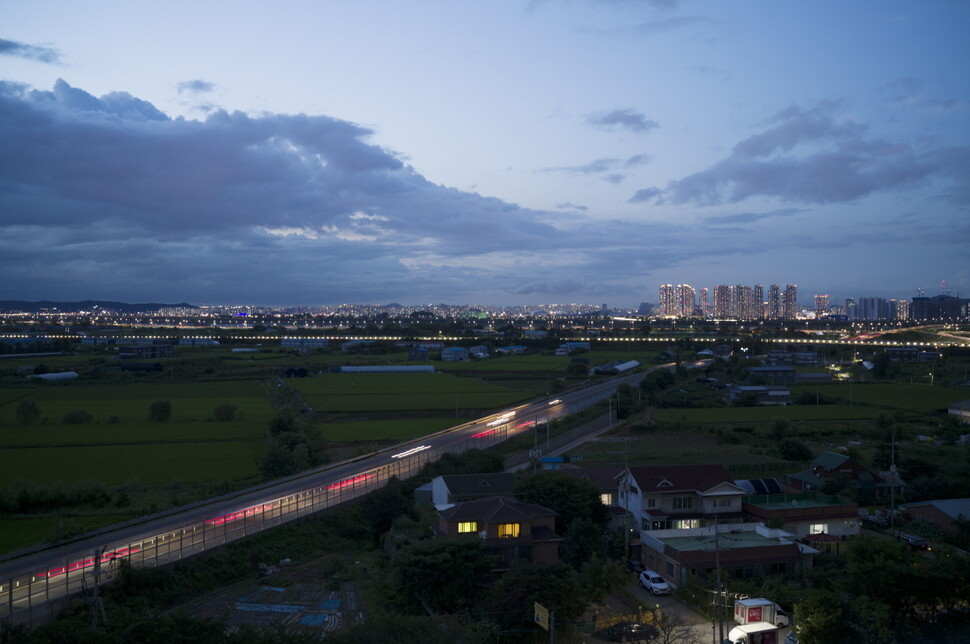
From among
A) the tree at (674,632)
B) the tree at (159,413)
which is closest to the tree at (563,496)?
the tree at (674,632)

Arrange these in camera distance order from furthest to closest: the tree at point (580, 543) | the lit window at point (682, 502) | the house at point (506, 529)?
the lit window at point (682, 502) < the tree at point (580, 543) < the house at point (506, 529)

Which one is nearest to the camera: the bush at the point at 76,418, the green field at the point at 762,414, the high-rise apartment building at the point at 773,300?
the bush at the point at 76,418

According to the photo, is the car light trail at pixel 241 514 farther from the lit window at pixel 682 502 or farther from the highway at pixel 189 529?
the lit window at pixel 682 502

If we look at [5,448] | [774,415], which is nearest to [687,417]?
[774,415]

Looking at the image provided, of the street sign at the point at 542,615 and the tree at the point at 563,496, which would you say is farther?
the tree at the point at 563,496

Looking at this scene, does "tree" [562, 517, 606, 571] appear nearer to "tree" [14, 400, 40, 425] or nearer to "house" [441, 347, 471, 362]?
"tree" [14, 400, 40, 425]
